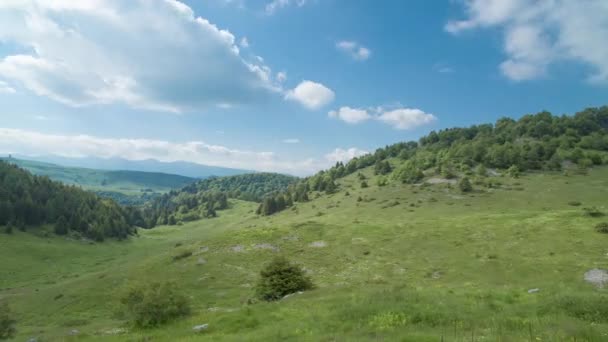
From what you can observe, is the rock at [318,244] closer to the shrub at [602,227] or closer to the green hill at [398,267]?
the green hill at [398,267]

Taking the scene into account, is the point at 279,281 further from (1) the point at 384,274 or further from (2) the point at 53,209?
(2) the point at 53,209

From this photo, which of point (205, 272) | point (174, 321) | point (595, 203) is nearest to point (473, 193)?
point (595, 203)

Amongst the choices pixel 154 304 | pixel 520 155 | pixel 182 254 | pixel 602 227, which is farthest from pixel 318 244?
pixel 520 155

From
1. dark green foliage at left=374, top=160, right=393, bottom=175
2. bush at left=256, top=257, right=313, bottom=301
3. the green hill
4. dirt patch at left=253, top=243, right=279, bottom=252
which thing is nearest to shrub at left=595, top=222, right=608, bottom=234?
the green hill

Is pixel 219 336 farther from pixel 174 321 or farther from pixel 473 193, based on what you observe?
pixel 473 193

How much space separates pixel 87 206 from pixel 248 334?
163145 millimetres

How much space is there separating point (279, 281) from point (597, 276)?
36.2 meters

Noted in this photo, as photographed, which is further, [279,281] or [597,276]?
[597,276]

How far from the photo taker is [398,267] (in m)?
48.1

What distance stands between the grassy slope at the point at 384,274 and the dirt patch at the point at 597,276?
45.5 inches

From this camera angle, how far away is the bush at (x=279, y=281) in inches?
1070

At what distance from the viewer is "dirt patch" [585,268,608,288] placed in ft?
107

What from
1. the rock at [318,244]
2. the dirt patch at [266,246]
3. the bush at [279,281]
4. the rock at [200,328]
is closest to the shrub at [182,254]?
the dirt patch at [266,246]

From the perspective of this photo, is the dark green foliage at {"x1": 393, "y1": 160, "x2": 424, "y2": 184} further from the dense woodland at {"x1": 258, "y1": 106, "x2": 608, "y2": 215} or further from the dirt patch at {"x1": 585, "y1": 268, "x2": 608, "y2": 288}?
the dirt patch at {"x1": 585, "y1": 268, "x2": 608, "y2": 288}
